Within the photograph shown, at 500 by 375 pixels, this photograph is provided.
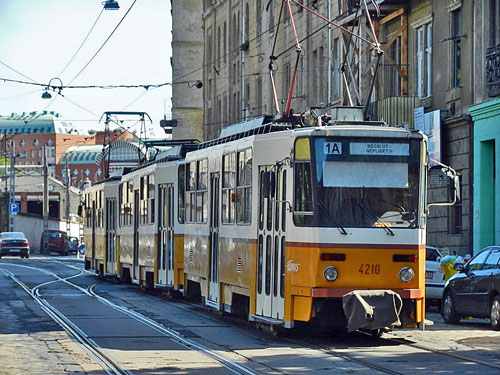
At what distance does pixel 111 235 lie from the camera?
120ft

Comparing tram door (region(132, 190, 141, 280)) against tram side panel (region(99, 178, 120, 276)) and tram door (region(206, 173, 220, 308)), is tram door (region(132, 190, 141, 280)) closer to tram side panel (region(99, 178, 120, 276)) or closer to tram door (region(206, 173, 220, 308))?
tram side panel (region(99, 178, 120, 276))

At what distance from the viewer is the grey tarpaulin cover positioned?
16.0 meters

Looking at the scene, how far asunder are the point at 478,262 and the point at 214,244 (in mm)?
4580

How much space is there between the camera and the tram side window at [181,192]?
25.4 m

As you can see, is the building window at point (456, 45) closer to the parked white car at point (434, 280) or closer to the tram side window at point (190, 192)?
the parked white car at point (434, 280)

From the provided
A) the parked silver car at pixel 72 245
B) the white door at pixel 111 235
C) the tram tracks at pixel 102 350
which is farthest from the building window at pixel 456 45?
the parked silver car at pixel 72 245

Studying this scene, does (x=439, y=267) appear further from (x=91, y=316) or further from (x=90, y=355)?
(x=90, y=355)

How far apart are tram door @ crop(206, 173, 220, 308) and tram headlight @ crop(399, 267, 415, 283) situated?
15.9 feet

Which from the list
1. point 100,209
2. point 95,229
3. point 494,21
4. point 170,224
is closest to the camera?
point 170,224

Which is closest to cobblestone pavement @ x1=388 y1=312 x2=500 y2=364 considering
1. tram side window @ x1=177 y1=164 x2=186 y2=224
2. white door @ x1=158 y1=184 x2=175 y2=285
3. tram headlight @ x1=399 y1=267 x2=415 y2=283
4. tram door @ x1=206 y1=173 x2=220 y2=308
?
tram headlight @ x1=399 y1=267 x2=415 y2=283

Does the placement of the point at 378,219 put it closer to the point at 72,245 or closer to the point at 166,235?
the point at 166,235

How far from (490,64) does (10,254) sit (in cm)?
4556

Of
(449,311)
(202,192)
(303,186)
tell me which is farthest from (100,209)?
(303,186)

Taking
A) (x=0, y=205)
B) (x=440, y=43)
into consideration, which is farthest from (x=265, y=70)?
(x=0, y=205)
